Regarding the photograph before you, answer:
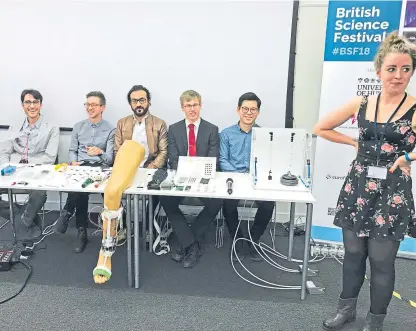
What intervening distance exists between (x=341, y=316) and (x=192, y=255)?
1122 mm

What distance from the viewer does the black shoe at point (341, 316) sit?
6.49 ft

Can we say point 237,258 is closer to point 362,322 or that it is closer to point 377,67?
point 362,322

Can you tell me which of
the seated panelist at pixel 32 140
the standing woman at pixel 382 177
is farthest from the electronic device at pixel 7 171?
the standing woman at pixel 382 177

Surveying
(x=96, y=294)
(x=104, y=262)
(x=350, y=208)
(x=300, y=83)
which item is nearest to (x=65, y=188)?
(x=104, y=262)

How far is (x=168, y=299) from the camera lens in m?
2.26

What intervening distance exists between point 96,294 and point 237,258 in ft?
3.45

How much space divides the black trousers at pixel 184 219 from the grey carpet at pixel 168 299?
0.20m

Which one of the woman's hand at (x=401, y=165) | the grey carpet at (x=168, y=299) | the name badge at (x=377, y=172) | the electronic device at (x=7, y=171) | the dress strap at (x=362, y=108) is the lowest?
the grey carpet at (x=168, y=299)

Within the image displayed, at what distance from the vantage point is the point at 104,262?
2.30 metres

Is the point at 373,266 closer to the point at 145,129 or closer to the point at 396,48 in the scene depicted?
the point at 396,48

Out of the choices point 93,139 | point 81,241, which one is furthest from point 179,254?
point 93,139

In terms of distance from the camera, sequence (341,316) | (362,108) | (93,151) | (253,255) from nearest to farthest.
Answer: (362,108) < (341,316) < (253,255) < (93,151)

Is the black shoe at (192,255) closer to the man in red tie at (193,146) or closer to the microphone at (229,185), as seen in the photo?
A: the man in red tie at (193,146)

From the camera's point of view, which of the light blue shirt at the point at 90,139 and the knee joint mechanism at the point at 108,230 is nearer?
the knee joint mechanism at the point at 108,230
